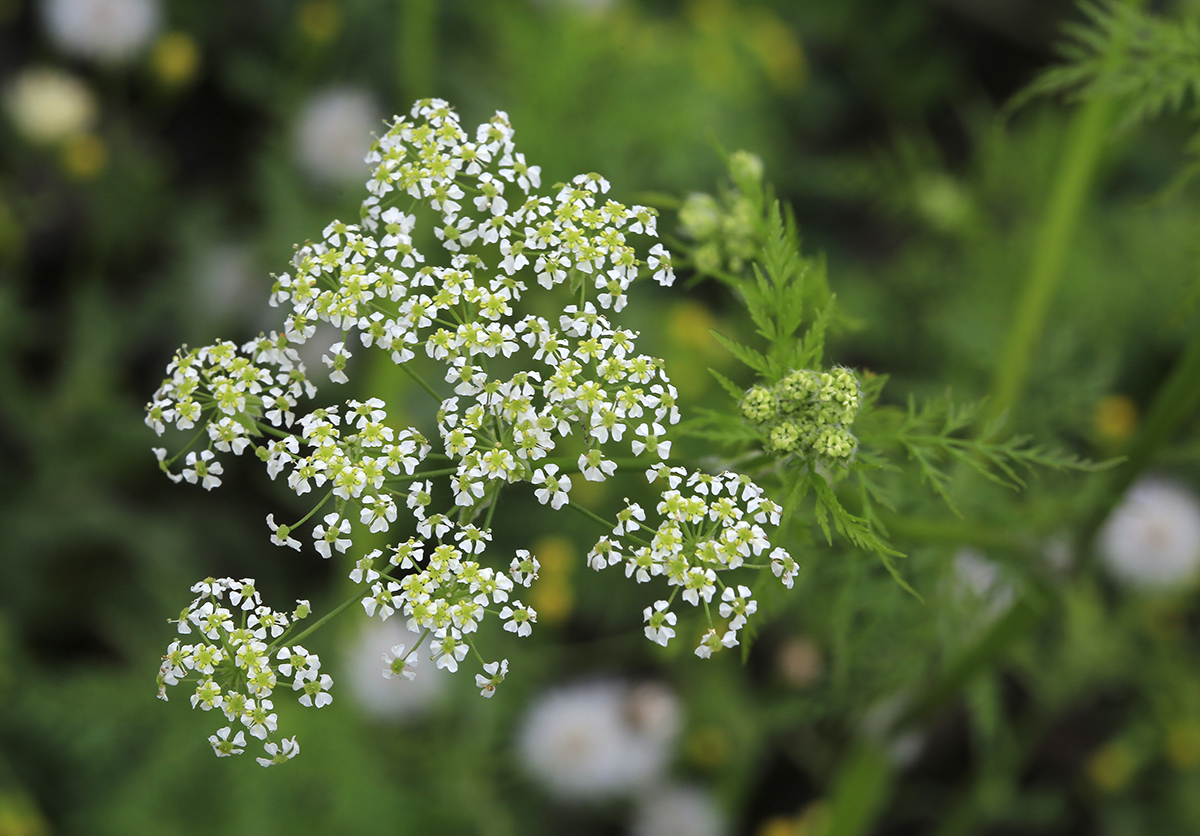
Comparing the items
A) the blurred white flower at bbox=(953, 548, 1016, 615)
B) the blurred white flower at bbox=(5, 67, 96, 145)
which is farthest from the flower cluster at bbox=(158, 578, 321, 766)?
the blurred white flower at bbox=(5, 67, 96, 145)

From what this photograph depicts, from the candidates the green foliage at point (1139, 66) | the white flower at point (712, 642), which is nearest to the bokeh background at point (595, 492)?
the green foliage at point (1139, 66)

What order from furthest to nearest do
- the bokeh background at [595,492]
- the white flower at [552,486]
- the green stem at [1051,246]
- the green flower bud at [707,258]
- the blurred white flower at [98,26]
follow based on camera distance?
the blurred white flower at [98,26] → the bokeh background at [595,492] → the green stem at [1051,246] → the green flower bud at [707,258] → the white flower at [552,486]

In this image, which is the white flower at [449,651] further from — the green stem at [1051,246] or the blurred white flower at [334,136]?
the blurred white flower at [334,136]

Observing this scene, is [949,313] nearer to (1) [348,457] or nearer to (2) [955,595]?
(2) [955,595]

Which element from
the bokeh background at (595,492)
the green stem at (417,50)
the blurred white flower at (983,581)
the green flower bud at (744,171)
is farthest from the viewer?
the green stem at (417,50)

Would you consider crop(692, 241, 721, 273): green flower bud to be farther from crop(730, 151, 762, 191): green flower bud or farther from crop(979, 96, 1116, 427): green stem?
crop(979, 96, 1116, 427): green stem

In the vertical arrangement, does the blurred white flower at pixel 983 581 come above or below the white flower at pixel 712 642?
above

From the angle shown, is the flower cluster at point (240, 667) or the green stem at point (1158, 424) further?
the green stem at point (1158, 424)
